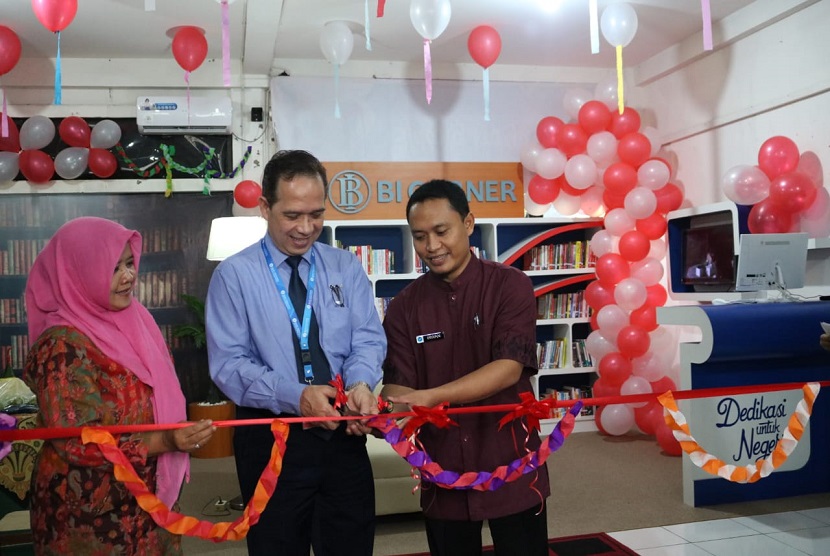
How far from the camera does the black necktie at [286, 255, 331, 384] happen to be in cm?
204

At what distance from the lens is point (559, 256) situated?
707 cm

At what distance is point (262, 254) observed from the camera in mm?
2129

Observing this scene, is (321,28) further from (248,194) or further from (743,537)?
(743,537)

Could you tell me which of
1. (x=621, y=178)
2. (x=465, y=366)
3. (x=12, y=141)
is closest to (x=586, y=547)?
(x=465, y=366)

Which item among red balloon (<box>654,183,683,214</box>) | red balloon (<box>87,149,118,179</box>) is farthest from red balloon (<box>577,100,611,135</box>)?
red balloon (<box>87,149,118,179</box>)

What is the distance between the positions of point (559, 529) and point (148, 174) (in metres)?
A: 4.79

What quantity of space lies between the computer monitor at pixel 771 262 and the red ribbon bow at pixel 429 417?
127 inches

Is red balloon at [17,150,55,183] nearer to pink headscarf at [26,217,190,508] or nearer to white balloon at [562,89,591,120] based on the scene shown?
white balloon at [562,89,591,120]

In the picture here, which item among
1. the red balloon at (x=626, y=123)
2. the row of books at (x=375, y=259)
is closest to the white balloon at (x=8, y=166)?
the row of books at (x=375, y=259)

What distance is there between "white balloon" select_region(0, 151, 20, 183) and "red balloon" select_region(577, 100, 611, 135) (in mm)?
4956

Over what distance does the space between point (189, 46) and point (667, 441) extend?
15.9 ft

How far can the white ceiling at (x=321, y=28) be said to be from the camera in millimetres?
5602

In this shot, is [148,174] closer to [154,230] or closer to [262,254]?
[154,230]

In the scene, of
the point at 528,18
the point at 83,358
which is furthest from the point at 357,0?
the point at 83,358
